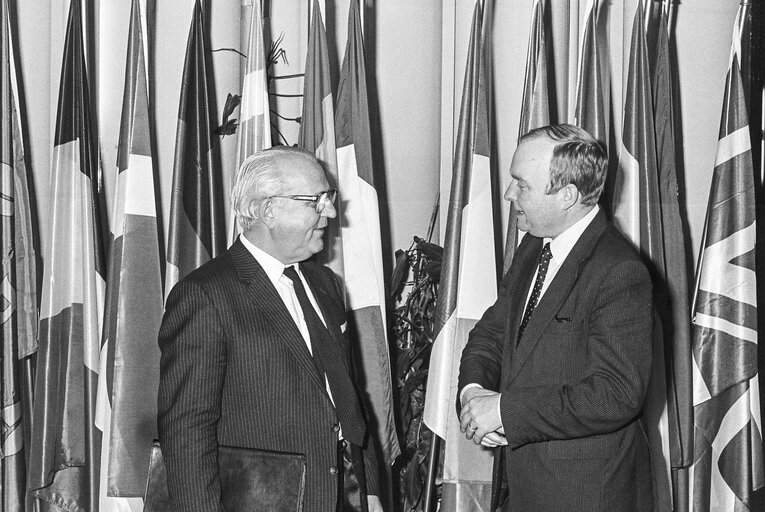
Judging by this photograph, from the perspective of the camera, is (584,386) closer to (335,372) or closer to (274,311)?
(335,372)

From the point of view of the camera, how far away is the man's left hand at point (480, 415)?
7.48 ft

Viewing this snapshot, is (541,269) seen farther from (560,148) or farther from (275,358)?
(275,358)

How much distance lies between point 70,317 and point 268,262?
137 centimetres

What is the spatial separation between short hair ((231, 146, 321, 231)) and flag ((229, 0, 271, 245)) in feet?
3.71

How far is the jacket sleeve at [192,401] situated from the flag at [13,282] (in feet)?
4.77

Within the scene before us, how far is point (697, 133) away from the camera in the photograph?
4359 millimetres

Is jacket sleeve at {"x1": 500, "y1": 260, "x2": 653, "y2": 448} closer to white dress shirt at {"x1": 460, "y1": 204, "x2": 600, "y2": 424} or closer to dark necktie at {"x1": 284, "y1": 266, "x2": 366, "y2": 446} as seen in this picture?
white dress shirt at {"x1": 460, "y1": 204, "x2": 600, "y2": 424}

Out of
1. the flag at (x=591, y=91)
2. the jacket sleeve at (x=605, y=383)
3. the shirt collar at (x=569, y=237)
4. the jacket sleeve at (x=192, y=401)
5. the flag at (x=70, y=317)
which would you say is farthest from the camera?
the flag at (x=591, y=91)

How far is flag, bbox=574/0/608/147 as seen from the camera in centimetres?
371

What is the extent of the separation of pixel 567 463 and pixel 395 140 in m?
2.51

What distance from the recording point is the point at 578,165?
2363mm

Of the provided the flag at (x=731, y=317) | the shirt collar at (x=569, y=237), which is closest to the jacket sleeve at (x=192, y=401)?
the shirt collar at (x=569, y=237)

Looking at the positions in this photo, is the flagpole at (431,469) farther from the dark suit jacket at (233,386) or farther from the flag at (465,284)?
the dark suit jacket at (233,386)

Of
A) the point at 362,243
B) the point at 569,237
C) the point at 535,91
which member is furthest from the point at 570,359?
the point at 535,91
